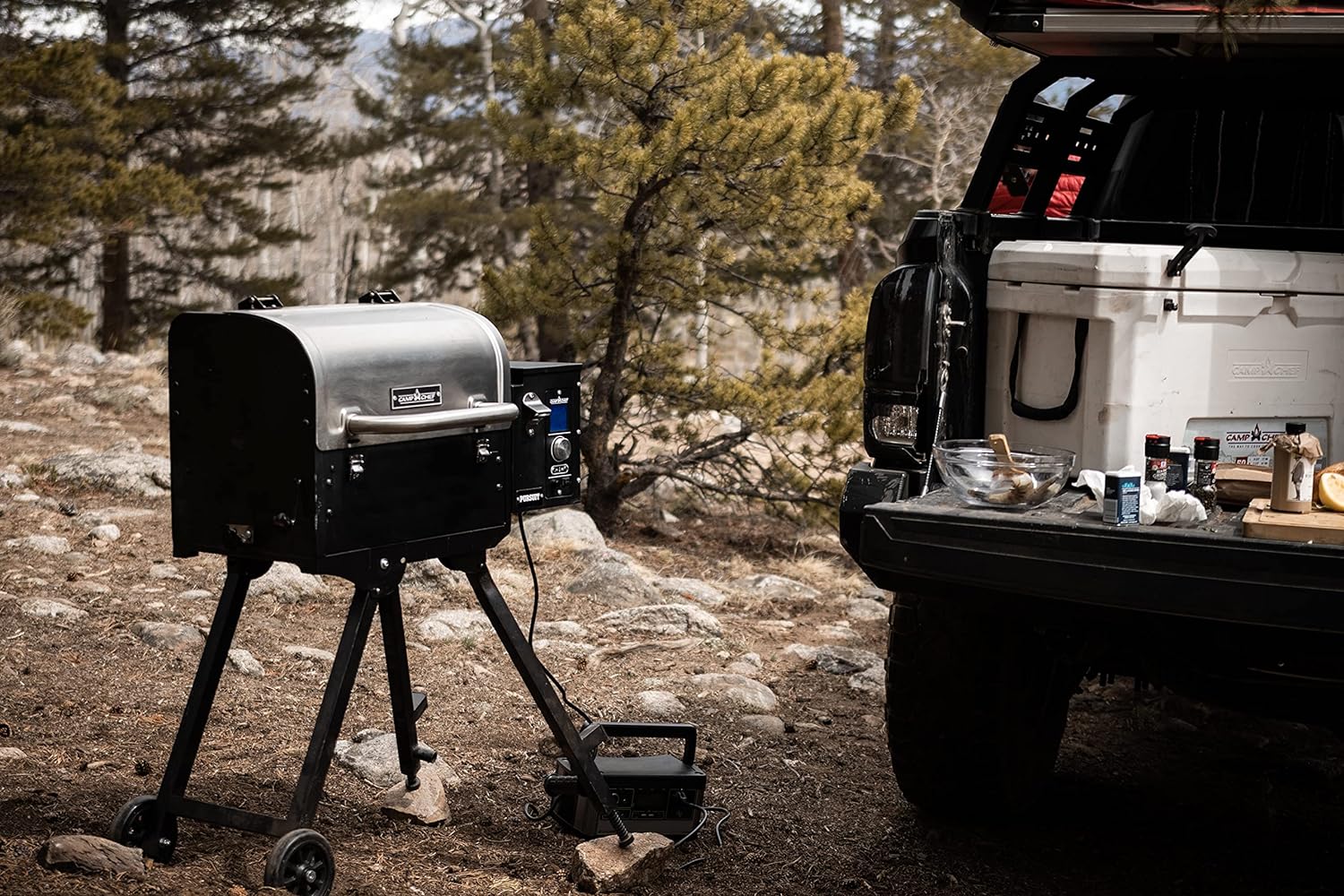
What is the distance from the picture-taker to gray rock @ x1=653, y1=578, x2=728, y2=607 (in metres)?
7.14

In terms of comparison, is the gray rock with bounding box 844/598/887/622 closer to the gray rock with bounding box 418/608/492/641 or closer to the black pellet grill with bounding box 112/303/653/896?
the gray rock with bounding box 418/608/492/641

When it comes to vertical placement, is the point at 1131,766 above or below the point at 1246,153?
below

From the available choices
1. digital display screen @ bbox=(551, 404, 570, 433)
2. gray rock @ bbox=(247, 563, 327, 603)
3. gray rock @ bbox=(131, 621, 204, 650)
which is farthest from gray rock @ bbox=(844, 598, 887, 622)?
digital display screen @ bbox=(551, 404, 570, 433)

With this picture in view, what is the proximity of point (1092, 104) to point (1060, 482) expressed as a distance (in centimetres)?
167

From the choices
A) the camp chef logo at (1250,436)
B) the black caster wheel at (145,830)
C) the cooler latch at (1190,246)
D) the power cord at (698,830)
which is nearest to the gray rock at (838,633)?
the power cord at (698,830)

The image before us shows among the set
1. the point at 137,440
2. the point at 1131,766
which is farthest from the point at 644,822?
the point at 137,440

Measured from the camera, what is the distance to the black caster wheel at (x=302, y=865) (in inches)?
126

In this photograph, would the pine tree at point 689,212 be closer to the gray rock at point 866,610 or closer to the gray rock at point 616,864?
the gray rock at point 866,610

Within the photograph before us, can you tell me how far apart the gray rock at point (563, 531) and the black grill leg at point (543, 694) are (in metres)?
3.98

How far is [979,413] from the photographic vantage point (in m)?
4.03

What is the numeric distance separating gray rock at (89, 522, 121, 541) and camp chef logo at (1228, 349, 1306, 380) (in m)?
5.38

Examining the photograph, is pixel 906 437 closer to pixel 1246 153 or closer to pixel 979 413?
pixel 979 413

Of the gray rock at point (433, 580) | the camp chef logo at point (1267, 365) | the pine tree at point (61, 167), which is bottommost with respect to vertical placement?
the gray rock at point (433, 580)

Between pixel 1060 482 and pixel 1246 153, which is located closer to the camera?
pixel 1060 482
